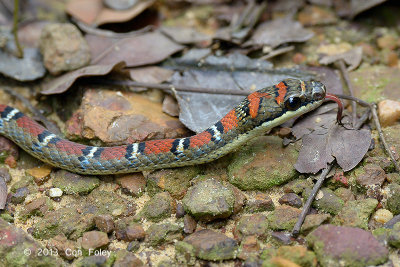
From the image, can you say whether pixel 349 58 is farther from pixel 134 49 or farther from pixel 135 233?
pixel 135 233

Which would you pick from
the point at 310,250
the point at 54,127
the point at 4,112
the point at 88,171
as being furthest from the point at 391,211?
the point at 4,112

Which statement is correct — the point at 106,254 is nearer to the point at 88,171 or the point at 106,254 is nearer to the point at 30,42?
the point at 88,171

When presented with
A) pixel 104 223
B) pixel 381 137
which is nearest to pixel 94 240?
pixel 104 223

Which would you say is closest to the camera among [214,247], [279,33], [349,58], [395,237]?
[395,237]

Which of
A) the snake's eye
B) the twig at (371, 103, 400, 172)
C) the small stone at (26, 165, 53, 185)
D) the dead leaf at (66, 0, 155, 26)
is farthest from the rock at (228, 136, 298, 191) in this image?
the dead leaf at (66, 0, 155, 26)

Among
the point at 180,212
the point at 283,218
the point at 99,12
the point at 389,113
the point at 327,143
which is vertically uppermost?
the point at 99,12
